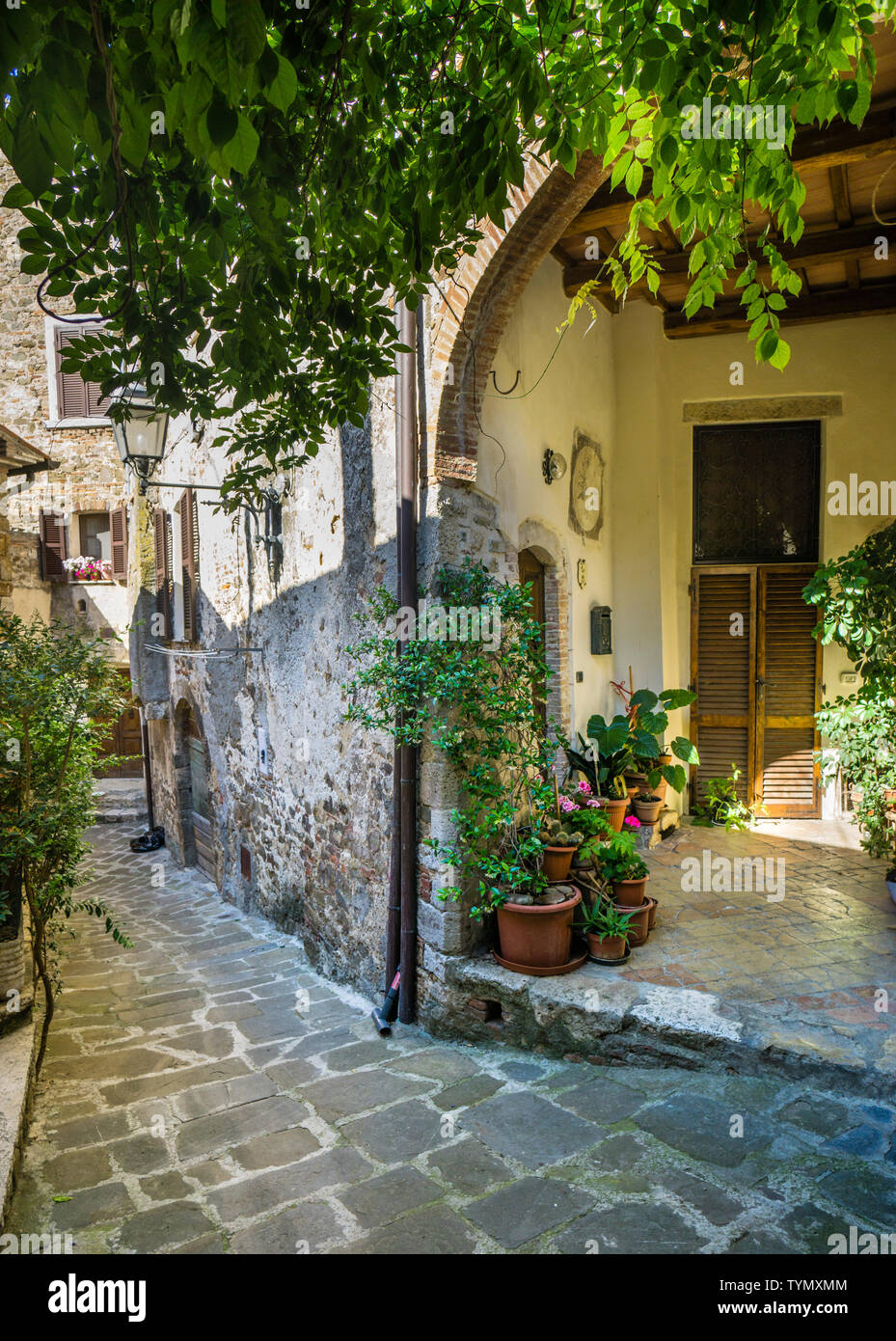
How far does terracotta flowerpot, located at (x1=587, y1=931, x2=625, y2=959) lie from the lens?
443 cm

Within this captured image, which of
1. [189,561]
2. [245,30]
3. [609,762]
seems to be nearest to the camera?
[245,30]

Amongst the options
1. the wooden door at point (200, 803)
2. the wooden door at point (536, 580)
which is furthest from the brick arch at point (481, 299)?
the wooden door at point (200, 803)

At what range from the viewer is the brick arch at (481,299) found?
4090 millimetres

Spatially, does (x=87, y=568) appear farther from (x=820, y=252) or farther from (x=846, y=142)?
(x=846, y=142)

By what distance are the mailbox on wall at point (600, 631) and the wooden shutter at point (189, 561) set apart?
4541 millimetres

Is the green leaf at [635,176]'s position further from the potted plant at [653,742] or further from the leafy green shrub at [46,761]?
the potted plant at [653,742]

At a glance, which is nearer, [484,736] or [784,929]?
[484,736]

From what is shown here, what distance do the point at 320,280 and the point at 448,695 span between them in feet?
7.24

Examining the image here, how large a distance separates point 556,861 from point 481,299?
3.23 meters

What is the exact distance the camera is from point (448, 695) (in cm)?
424

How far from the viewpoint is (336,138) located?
219 centimetres

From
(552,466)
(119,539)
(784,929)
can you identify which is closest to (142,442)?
(552,466)

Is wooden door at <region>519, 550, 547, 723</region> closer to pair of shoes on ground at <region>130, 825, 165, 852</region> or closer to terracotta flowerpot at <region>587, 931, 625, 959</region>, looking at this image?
terracotta flowerpot at <region>587, 931, 625, 959</region>
